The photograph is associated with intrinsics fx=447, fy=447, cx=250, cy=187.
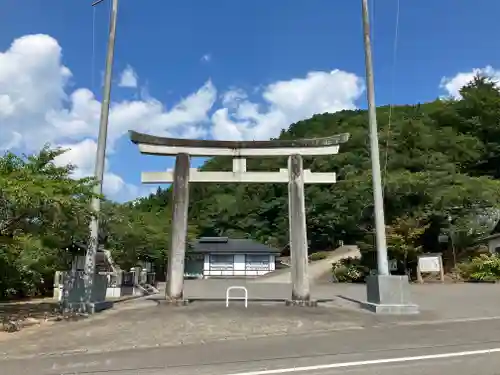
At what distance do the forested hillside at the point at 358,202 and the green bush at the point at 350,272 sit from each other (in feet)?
5.58

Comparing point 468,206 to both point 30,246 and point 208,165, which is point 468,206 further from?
point 208,165

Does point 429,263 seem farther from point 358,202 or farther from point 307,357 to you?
point 307,357

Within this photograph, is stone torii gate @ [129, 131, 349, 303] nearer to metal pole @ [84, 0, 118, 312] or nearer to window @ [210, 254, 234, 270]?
metal pole @ [84, 0, 118, 312]

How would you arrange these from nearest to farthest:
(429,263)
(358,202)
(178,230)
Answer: (178,230)
(429,263)
(358,202)

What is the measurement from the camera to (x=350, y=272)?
28797 millimetres

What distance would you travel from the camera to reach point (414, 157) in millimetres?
34188

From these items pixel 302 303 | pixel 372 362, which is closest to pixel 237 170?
pixel 302 303

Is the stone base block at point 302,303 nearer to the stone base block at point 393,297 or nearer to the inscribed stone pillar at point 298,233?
the inscribed stone pillar at point 298,233

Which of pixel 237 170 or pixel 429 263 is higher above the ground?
pixel 237 170

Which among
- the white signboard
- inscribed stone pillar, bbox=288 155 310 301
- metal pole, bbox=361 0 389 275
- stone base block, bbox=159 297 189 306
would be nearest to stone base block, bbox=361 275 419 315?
metal pole, bbox=361 0 389 275

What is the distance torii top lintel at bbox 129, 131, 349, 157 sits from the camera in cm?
1575

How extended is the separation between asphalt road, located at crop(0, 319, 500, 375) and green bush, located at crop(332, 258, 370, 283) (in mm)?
20177

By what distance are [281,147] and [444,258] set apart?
749 inches

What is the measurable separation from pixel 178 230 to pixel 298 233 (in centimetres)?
397
